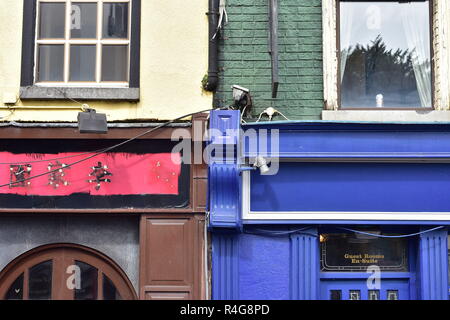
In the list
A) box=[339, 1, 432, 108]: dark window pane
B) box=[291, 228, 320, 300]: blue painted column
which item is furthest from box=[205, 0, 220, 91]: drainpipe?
box=[291, 228, 320, 300]: blue painted column

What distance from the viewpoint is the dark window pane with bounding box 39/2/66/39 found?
27.5 feet

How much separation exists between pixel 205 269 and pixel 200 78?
2272 mm

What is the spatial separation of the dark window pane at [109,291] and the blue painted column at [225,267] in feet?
4.00

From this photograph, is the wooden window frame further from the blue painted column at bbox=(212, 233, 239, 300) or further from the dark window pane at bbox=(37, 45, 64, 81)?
the blue painted column at bbox=(212, 233, 239, 300)

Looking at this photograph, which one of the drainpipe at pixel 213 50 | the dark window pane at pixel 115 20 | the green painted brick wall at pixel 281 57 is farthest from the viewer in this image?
the dark window pane at pixel 115 20

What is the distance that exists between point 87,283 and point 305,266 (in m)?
2.62

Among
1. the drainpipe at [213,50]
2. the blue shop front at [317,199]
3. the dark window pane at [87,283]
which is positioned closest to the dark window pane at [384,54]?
the blue shop front at [317,199]

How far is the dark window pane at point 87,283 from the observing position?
8125 mm

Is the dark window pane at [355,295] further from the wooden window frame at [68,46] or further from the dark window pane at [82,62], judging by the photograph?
the dark window pane at [82,62]

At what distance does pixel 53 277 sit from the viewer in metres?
8.16

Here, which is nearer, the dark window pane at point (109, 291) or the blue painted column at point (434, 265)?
the blue painted column at point (434, 265)

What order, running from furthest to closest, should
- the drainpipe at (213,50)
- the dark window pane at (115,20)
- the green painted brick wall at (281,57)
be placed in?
the dark window pane at (115,20), the green painted brick wall at (281,57), the drainpipe at (213,50)

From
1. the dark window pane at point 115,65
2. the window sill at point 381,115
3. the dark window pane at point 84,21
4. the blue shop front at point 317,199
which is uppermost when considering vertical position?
the dark window pane at point 84,21
